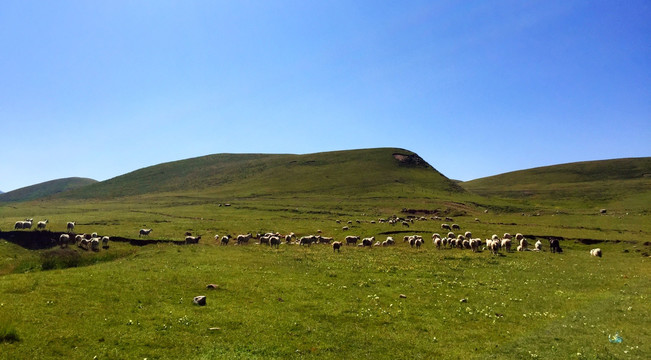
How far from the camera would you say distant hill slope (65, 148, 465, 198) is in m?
121

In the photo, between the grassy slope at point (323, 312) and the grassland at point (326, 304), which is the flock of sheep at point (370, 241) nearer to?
the grassland at point (326, 304)

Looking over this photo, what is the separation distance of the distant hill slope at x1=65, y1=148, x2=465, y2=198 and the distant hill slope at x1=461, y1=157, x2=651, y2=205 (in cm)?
3636

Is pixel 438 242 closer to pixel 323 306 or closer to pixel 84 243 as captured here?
pixel 323 306

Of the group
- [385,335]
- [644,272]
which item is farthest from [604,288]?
[385,335]

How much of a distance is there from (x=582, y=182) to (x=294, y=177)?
126158 mm

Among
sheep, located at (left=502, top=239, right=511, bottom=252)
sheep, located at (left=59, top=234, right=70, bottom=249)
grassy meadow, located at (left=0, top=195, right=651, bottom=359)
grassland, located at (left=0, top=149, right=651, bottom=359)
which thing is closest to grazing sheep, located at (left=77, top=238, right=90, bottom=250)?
sheep, located at (left=59, top=234, right=70, bottom=249)

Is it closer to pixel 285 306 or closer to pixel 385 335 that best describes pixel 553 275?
pixel 385 335

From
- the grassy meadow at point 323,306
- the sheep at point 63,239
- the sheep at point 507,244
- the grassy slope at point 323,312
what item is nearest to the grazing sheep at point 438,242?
the grassy meadow at point 323,306

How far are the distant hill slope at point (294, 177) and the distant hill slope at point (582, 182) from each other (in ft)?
119

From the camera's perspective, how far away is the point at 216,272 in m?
25.3

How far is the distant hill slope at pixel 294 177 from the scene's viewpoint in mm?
120750

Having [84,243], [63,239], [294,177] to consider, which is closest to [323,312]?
[84,243]

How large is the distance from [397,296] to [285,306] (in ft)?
22.1

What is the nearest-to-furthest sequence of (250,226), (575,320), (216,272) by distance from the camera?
(575,320) → (216,272) → (250,226)
